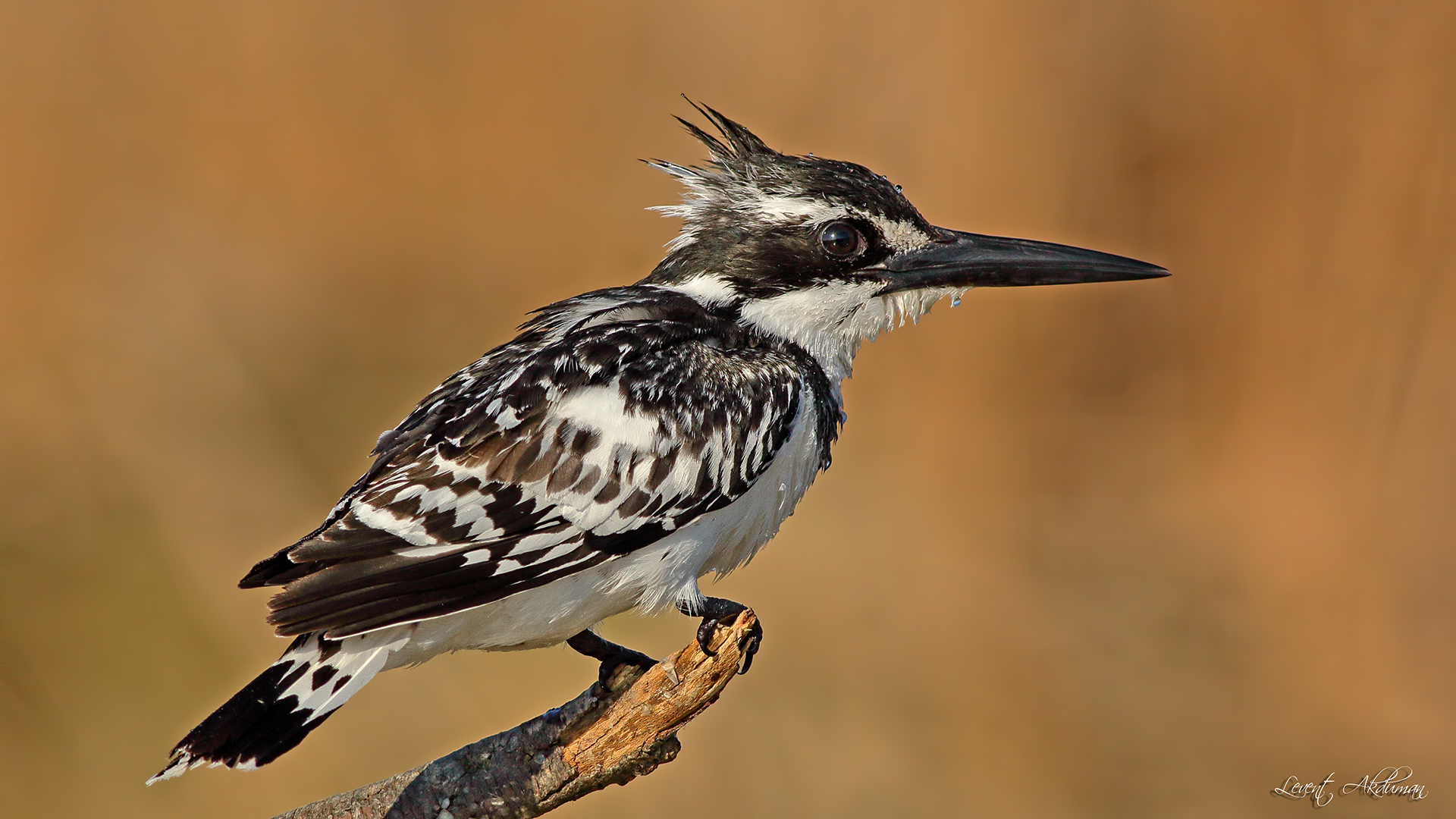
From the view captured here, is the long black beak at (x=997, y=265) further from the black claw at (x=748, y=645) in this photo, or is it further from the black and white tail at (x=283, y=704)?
the black and white tail at (x=283, y=704)

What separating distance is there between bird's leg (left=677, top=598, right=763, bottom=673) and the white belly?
0.12 feet

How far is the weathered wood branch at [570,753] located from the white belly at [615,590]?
9.4 inches

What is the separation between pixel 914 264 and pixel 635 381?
1.05 meters

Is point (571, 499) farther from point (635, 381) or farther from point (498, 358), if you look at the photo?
point (498, 358)

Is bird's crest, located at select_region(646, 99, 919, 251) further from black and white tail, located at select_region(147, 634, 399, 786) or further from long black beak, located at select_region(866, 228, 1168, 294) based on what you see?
black and white tail, located at select_region(147, 634, 399, 786)

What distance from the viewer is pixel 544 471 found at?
2844 mm

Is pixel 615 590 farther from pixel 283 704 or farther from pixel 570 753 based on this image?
pixel 283 704

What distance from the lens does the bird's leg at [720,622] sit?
272cm

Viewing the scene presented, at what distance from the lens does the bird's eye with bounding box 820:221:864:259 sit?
3312 millimetres

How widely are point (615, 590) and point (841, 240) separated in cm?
134

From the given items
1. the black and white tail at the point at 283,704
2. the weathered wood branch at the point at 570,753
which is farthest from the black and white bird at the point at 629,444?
the weathered wood branch at the point at 570,753

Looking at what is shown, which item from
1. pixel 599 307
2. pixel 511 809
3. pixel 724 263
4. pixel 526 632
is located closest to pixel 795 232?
pixel 724 263

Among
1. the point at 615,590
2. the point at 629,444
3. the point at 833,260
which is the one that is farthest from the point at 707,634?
the point at 833,260

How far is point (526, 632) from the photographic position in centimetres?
287
